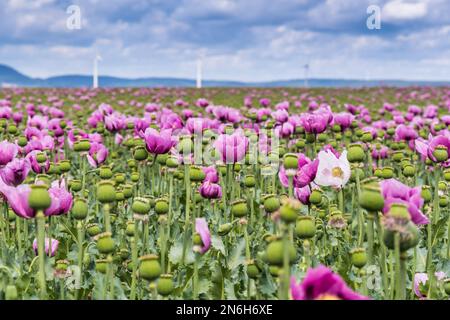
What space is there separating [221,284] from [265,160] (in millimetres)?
1327

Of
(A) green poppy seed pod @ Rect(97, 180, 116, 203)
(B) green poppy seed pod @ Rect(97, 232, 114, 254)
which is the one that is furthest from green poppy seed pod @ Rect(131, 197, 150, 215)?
(B) green poppy seed pod @ Rect(97, 232, 114, 254)

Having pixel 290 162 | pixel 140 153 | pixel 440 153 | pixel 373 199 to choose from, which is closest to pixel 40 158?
pixel 140 153

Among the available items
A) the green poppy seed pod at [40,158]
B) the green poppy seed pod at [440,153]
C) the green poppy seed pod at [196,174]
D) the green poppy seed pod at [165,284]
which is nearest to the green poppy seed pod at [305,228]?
the green poppy seed pod at [165,284]

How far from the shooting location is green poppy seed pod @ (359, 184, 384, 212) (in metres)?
1.61

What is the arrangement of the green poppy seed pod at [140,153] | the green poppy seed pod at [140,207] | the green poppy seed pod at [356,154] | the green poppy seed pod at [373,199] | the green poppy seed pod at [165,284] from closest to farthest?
the green poppy seed pod at [373,199] < the green poppy seed pod at [165,284] < the green poppy seed pod at [140,207] < the green poppy seed pod at [356,154] < the green poppy seed pod at [140,153]

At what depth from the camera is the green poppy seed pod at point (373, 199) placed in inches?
63.5

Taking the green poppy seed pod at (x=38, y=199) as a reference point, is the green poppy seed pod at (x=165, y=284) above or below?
below

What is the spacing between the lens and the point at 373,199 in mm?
1614

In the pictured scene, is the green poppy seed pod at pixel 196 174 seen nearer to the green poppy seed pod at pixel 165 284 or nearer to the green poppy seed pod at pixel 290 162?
the green poppy seed pod at pixel 290 162

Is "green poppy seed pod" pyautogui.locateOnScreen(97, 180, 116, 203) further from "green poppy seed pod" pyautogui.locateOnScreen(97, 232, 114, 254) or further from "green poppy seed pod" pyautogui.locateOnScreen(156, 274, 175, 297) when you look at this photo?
"green poppy seed pod" pyautogui.locateOnScreen(156, 274, 175, 297)

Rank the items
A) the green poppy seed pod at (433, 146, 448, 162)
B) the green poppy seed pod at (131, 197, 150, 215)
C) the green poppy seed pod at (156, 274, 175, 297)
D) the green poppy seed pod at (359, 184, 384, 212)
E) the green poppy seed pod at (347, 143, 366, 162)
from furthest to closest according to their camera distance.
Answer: the green poppy seed pod at (433, 146, 448, 162)
the green poppy seed pod at (347, 143, 366, 162)
the green poppy seed pod at (131, 197, 150, 215)
the green poppy seed pod at (156, 274, 175, 297)
the green poppy seed pod at (359, 184, 384, 212)

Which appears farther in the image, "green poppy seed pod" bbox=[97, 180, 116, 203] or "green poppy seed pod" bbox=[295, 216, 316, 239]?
"green poppy seed pod" bbox=[97, 180, 116, 203]
